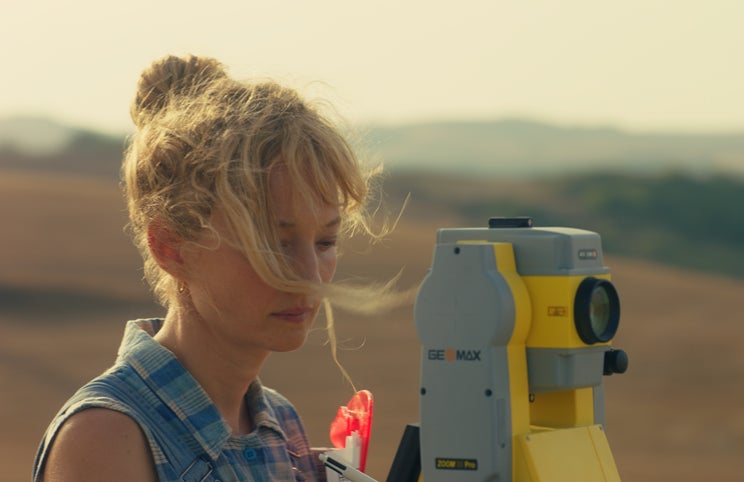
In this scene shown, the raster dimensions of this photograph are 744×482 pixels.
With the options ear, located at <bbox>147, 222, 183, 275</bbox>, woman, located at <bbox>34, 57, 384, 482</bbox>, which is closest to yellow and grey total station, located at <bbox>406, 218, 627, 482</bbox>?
woman, located at <bbox>34, 57, 384, 482</bbox>

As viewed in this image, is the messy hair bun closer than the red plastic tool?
Yes

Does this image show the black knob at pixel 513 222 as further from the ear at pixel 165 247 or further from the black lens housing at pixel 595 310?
the ear at pixel 165 247

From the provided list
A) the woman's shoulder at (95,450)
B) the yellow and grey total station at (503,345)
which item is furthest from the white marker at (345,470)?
the woman's shoulder at (95,450)

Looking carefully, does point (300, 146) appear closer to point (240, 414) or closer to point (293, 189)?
point (293, 189)

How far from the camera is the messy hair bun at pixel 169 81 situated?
2955 mm

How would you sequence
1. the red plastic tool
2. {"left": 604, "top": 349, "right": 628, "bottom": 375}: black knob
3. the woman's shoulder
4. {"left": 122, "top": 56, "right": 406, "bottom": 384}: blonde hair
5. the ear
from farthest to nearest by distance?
the red plastic tool < {"left": 604, "top": 349, "right": 628, "bottom": 375}: black knob < the ear < {"left": 122, "top": 56, "right": 406, "bottom": 384}: blonde hair < the woman's shoulder

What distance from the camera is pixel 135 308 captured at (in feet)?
70.0

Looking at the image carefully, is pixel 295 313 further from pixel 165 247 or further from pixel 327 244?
pixel 165 247

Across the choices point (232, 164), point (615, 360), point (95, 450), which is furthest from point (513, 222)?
point (95, 450)

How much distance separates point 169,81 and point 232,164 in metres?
0.43

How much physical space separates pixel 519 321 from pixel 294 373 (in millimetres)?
15607

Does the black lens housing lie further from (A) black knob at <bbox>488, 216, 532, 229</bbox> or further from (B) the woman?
(B) the woman

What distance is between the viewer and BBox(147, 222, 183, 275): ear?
2795 millimetres

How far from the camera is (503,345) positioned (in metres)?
2.71
